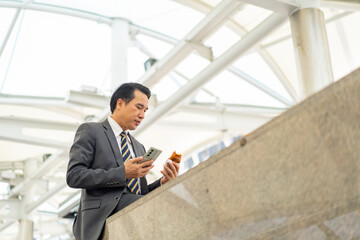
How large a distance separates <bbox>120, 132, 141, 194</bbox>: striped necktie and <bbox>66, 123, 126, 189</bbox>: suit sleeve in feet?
0.78

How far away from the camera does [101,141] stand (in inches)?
158

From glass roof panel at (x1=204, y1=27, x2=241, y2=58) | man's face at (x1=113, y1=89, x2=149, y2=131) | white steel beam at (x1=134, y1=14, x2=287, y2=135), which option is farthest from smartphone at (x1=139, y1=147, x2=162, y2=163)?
glass roof panel at (x1=204, y1=27, x2=241, y2=58)

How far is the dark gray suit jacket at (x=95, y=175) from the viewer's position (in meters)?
3.73

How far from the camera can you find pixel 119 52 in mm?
11812

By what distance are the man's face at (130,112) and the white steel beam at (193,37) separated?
381 cm

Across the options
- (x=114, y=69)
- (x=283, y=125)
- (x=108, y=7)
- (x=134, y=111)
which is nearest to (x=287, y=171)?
A: (x=283, y=125)

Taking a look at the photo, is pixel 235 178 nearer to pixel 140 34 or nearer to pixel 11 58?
pixel 140 34

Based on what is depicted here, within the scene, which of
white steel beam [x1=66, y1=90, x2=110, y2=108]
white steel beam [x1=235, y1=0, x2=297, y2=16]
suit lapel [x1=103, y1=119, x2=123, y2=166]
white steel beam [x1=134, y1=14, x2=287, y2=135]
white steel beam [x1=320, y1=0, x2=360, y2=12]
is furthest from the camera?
white steel beam [x1=66, y1=90, x2=110, y2=108]

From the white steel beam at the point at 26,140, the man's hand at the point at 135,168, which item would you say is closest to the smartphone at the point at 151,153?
the man's hand at the point at 135,168

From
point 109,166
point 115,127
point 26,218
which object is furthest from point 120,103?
point 26,218

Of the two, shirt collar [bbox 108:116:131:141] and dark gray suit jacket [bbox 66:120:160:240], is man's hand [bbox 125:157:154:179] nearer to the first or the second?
dark gray suit jacket [bbox 66:120:160:240]

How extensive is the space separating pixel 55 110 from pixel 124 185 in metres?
14.2

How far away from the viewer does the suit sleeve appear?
3.71 m

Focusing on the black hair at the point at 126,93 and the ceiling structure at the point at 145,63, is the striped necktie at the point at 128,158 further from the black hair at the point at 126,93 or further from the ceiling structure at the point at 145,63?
the ceiling structure at the point at 145,63
